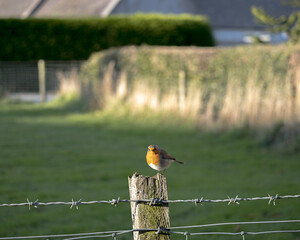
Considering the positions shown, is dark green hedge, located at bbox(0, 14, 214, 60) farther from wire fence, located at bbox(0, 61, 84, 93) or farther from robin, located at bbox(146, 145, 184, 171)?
robin, located at bbox(146, 145, 184, 171)

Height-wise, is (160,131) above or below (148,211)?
above

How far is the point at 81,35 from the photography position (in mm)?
30062

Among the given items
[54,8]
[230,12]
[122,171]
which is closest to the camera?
[122,171]

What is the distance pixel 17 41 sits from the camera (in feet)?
96.2

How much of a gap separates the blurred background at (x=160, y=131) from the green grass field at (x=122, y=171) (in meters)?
0.02

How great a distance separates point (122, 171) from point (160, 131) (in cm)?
445

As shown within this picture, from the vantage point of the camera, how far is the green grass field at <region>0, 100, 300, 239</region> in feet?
25.4

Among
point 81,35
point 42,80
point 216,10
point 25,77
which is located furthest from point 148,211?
point 216,10

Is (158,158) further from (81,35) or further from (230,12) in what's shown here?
(230,12)

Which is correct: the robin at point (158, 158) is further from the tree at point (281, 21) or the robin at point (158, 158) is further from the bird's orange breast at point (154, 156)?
the tree at point (281, 21)

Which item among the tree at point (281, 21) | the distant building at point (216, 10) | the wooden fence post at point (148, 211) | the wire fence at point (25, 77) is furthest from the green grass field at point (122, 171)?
the distant building at point (216, 10)

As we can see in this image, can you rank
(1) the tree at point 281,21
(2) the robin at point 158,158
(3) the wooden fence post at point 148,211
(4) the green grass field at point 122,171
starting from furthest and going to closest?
(1) the tree at point 281,21, (4) the green grass field at point 122,171, (2) the robin at point 158,158, (3) the wooden fence post at point 148,211

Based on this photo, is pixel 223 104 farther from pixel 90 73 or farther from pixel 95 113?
pixel 90 73

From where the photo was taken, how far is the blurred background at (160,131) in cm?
820
